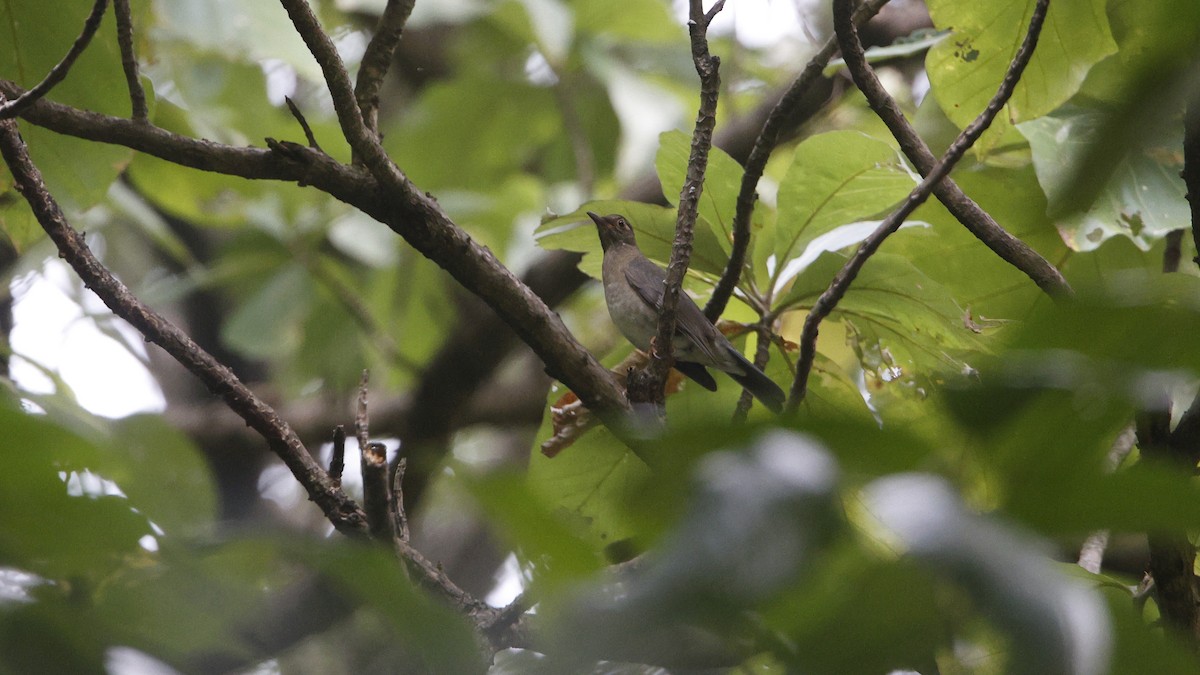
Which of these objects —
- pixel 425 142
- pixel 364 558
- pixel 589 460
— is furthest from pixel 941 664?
pixel 425 142

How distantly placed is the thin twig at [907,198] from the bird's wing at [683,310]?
0.55 m

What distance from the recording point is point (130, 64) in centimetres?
251

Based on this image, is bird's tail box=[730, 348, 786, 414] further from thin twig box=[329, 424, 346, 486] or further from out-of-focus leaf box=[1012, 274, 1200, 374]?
out-of-focus leaf box=[1012, 274, 1200, 374]

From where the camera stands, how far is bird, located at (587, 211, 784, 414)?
10.8 ft

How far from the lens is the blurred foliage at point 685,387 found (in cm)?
61

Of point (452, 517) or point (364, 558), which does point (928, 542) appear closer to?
point (364, 558)

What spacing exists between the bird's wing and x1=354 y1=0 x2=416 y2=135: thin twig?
1.10 metres

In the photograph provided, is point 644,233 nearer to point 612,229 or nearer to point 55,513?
point 612,229

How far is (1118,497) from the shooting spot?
1.99ft

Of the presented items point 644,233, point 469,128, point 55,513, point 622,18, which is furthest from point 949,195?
point 469,128

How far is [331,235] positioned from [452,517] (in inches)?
87.2

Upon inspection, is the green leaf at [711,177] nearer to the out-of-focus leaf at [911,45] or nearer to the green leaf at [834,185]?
the green leaf at [834,185]

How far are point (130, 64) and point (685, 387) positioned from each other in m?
2.05

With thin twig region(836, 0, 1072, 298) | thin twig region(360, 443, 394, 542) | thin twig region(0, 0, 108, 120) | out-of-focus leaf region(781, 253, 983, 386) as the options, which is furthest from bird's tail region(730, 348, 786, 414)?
thin twig region(0, 0, 108, 120)
